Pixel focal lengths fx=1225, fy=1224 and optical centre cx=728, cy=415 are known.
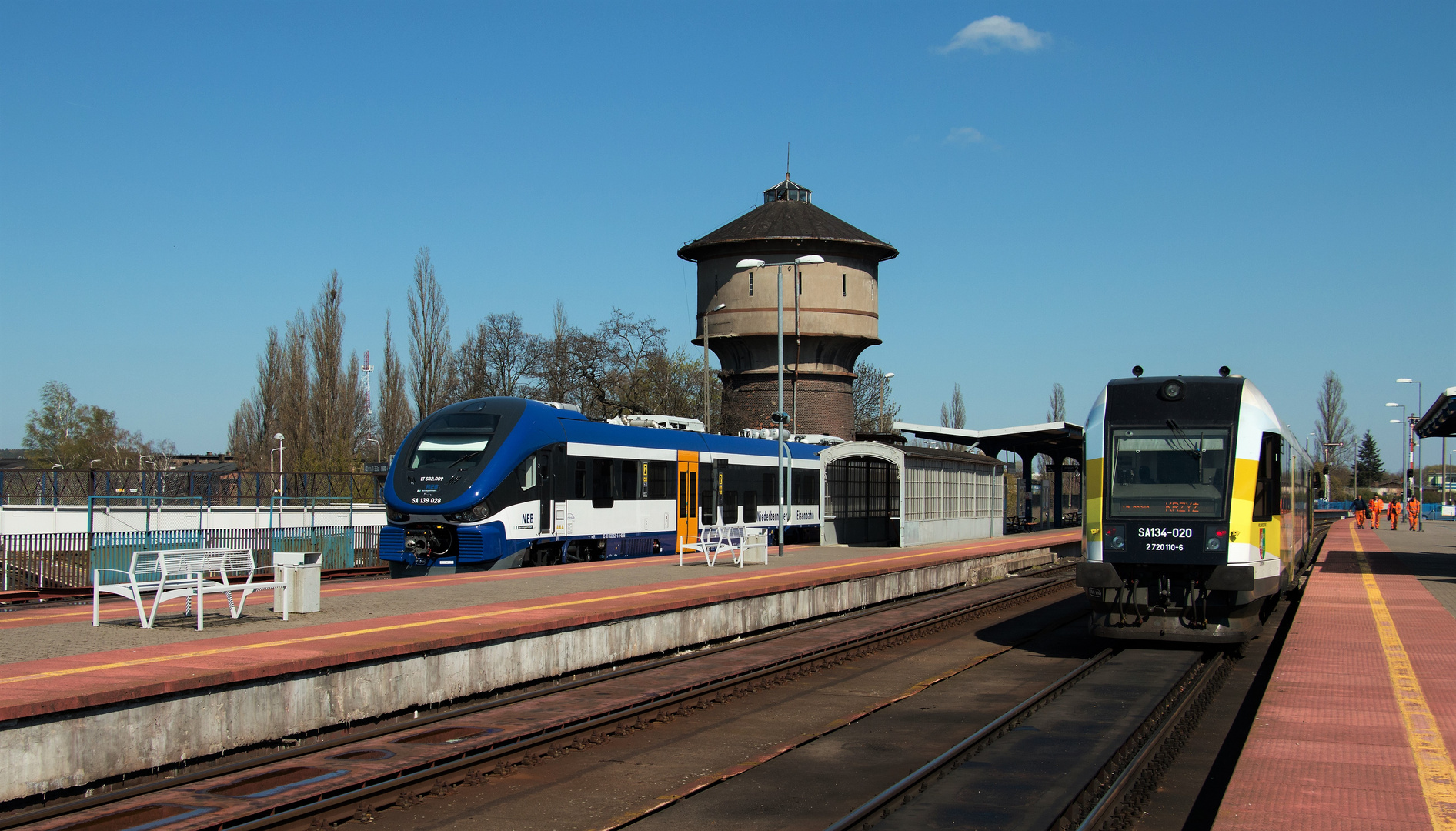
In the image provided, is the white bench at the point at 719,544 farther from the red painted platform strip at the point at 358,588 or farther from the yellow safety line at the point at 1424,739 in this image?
the yellow safety line at the point at 1424,739

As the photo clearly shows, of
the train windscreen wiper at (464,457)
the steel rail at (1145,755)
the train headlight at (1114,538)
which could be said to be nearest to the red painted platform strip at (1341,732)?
the steel rail at (1145,755)

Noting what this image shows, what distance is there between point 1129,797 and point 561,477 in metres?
15.5

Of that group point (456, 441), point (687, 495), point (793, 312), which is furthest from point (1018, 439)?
point (456, 441)

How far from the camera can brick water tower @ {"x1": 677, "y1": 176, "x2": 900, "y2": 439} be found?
48.0 m

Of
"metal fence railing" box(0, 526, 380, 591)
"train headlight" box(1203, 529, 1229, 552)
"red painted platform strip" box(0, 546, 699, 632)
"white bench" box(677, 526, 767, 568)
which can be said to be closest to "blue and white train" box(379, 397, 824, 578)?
"red painted platform strip" box(0, 546, 699, 632)

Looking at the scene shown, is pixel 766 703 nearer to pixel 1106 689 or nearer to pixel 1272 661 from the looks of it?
pixel 1106 689

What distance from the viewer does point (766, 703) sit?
38.8ft

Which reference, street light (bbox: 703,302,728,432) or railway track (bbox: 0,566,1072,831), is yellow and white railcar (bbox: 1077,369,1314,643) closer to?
railway track (bbox: 0,566,1072,831)

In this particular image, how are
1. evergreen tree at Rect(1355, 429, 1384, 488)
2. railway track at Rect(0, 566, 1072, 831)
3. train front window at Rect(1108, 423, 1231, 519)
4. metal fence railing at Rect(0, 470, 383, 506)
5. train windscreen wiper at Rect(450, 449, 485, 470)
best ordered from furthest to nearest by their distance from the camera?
evergreen tree at Rect(1355, 429, 1384, 488), metal fence railing at Rect(0, 470, 383, 506), train windscreen wiper at Rect(450, 449, 485, 470), train front window at Rect(1108, 423, 1231, 519), railway track at Rect(0, 566, 1072, 831)

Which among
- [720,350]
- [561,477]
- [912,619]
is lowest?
[912,619]

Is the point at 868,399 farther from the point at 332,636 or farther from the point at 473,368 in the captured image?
the point at 332,636

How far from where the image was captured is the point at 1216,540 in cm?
1327

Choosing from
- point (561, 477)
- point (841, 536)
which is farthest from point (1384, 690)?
point (841, 536)

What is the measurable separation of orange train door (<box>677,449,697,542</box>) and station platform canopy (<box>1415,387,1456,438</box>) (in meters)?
15.9
